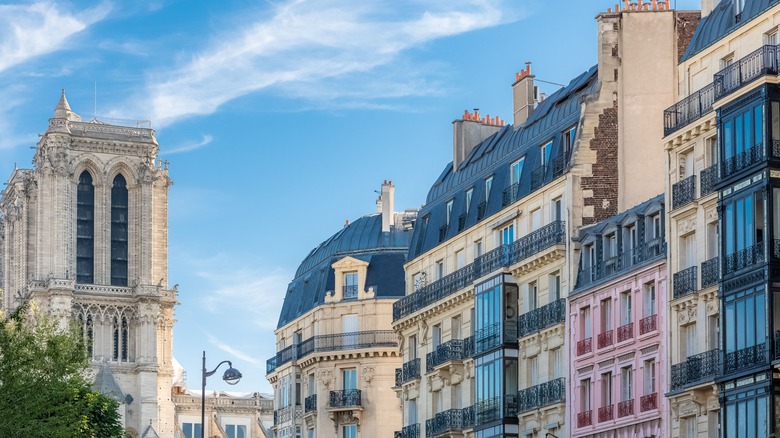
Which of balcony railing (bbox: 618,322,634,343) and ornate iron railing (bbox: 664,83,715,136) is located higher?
ornate iron railing (bbox: 664,83,715,136)

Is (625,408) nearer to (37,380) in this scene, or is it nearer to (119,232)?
(37,380)

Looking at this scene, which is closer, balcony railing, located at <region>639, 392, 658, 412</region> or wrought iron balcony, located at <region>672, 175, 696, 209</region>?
wrought iron balcony, located at <region>672, 175, 696, 209</region>

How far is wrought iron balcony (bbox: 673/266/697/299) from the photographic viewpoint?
52062 millimetres

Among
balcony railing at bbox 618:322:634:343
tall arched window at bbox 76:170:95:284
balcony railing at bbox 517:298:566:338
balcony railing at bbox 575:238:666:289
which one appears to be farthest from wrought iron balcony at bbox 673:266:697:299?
tall arched window at bbox 76:170:95:284

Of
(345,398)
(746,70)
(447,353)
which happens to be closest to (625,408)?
(746,70)

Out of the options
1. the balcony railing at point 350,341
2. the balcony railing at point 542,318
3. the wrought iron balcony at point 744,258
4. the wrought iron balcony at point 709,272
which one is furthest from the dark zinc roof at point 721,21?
the balcony railing at point 350,341

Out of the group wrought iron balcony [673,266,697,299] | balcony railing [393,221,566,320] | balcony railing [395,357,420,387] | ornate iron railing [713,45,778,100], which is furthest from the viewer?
balcony railing [395,357,420,387]

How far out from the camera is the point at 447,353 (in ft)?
227

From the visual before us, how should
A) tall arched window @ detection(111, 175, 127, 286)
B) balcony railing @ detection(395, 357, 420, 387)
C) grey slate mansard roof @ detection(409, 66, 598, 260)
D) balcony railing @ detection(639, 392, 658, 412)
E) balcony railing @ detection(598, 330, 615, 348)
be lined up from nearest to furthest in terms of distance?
balcony railing @ detection(639, 392, 658, 412), balcony railing @ detection(598, 330, 615, 348), grey slate mansard roof @ detection(409, 66, 598, 260), balcony railing @ detection(395, 357, 420, 387), tall arched window @ detection(111, 175, 127, 286)

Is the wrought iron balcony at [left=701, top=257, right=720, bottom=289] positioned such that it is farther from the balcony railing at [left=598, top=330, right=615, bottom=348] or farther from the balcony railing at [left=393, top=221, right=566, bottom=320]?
the balcony railing at [left=393, top=221, right=566, bottom=320]

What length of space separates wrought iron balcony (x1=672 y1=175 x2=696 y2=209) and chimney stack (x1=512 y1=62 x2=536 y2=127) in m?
15.3

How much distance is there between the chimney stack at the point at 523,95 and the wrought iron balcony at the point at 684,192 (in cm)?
1534

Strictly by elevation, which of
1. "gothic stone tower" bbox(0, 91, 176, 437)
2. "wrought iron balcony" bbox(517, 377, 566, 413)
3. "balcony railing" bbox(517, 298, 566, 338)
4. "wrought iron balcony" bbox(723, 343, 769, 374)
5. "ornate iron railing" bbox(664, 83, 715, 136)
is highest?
"gothic stone tower" bbox(0, 91, 176, 437)

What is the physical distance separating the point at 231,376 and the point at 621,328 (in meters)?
13.9
